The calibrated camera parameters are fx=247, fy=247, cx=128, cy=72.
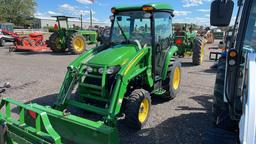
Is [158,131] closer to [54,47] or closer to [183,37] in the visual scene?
[183,37]

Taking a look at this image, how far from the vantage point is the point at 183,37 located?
37.1ft

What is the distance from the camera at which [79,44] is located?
47.1 ft

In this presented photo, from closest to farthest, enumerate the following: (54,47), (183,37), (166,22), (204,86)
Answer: (166,22), (204,86), (183,37), (54,47)

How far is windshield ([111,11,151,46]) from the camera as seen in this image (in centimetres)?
477

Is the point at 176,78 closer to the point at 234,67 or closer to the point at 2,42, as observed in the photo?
the point at 234,67

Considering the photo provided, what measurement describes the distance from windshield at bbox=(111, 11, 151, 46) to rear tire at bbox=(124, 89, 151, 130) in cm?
116

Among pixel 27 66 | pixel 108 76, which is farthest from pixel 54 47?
pixel 108 76

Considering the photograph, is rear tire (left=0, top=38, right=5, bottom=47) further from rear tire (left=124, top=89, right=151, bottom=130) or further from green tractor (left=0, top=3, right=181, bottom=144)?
rear tire (left=124, top=89, right=151, bottom=130)

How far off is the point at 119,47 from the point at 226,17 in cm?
234

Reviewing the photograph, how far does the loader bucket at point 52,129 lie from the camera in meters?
2.80

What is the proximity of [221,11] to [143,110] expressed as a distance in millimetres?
2238

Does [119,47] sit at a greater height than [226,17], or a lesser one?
lesser

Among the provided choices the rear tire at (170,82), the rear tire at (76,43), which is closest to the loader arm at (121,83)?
the rear tire at (170,82)

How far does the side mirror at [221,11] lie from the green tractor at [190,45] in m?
7.77
